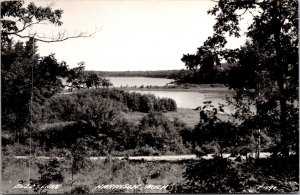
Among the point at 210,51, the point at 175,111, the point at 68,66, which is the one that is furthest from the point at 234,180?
the point at 175,111

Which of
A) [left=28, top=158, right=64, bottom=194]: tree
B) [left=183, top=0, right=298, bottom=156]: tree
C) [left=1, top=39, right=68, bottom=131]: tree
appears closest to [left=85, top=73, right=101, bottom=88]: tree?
[left=1, top=39, right=68, bottom=131]: tree

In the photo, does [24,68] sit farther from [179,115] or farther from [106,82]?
[179,115]

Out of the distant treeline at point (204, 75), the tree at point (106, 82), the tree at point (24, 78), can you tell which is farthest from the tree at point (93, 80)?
the distant treeline at point (204, 75)

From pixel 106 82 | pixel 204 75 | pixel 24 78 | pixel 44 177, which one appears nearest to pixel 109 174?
pixel 44 177

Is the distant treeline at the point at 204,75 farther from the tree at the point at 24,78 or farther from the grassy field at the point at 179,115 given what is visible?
the grassy field at the point at 179,115

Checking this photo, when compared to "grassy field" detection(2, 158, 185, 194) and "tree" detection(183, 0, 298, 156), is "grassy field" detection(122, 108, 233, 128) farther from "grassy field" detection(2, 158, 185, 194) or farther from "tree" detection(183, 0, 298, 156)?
→ "tree" detection(183, 0, 298, 156)

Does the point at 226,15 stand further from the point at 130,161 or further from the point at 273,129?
the point at 130,161
